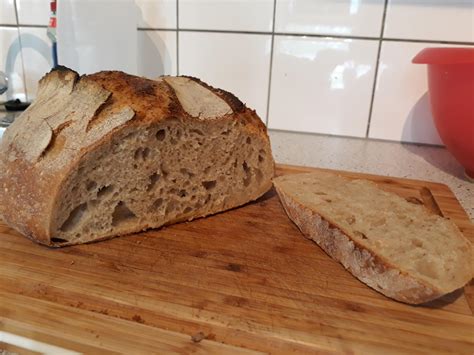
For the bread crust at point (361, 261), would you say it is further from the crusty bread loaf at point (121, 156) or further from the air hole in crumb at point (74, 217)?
the air hole in crumb at point (74, 217)

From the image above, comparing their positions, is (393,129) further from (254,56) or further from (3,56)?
(3,56)

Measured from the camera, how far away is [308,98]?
1.59m

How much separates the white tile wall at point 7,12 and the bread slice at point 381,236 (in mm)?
1446

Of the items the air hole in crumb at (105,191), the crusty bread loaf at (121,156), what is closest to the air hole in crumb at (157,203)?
the crusty bread loaf at (121,156)

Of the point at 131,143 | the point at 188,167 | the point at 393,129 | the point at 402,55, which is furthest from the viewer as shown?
the point at 393,129

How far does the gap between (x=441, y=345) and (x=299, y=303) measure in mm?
241

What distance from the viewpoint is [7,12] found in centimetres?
174

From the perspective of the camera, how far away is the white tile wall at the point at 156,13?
160 centimetres

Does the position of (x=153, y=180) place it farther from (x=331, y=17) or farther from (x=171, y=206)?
(x=331, y=17)

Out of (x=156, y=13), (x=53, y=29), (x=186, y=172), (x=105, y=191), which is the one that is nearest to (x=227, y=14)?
(x=156, y=13)

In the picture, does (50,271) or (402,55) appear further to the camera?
(402,55)

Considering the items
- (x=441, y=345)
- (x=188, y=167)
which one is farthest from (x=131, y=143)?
(x=441, y=345)

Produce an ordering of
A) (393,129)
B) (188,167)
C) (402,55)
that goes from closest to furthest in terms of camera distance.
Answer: (188,167), (402,55), (393,129)

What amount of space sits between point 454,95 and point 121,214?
984 mm
